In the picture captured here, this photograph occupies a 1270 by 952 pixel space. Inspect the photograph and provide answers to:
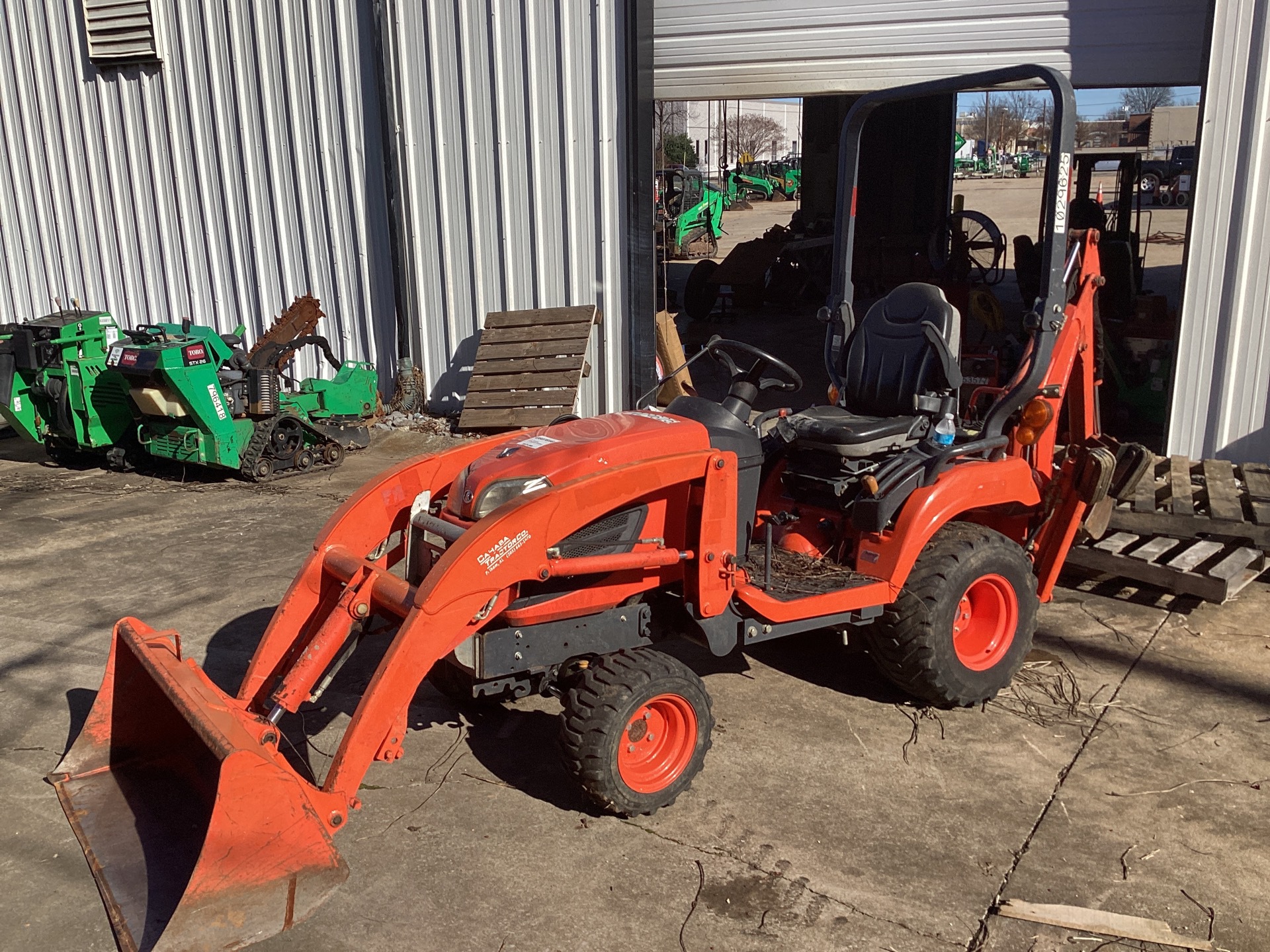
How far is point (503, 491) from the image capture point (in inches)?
149

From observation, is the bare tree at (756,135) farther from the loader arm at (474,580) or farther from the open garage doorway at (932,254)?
the loader arm at (474,580)

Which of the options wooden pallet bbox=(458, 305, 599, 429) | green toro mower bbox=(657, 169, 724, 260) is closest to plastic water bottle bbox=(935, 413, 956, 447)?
Result: wooden pallet bbox=(458, 305, 599, 429)

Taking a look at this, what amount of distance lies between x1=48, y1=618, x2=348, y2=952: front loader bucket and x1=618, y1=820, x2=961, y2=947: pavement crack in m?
1.05

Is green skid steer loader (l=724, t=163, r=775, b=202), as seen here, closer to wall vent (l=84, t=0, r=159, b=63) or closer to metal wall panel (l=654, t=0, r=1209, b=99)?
wall vent (l=84, t=0, r=159, b=63)

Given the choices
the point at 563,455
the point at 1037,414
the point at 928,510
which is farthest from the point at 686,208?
the point at 563,455

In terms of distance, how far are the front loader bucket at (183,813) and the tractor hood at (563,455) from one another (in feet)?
3.38

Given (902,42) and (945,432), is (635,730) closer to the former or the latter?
(945,432)

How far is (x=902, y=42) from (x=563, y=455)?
17.6 feet

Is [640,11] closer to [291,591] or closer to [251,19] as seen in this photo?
[251,19]

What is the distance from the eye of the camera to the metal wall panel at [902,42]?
7.16m

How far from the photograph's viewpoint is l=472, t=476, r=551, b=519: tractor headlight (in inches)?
148

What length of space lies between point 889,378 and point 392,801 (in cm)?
262

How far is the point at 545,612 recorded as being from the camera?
146 inches

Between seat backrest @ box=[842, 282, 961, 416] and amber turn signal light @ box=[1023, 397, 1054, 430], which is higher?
seat backrest @ box=[842, 282, 961, 416]
